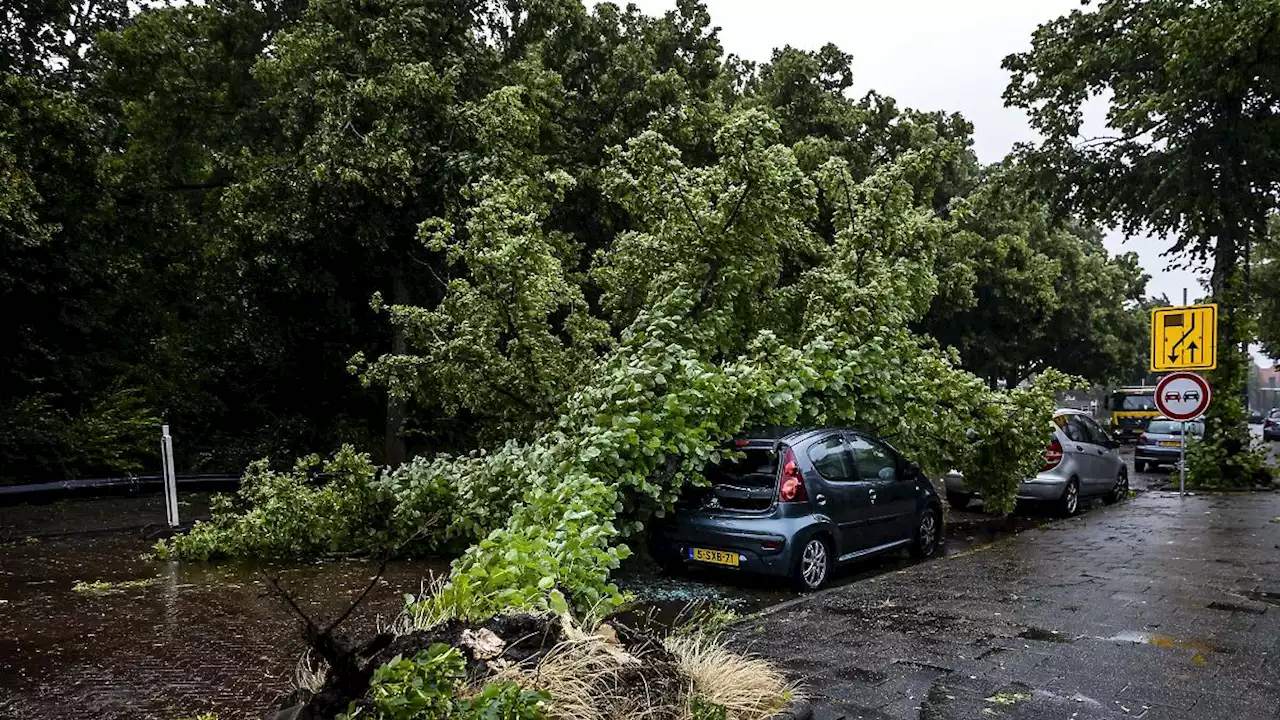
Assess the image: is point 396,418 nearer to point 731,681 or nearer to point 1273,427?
point 731,681

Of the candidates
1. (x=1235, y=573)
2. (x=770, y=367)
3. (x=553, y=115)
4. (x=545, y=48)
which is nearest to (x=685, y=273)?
(x=770, y=367)

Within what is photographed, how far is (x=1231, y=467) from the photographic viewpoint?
696 inches

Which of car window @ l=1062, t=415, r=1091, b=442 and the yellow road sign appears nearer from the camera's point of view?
car window @ l=1062, t=415, r=1091, b=442

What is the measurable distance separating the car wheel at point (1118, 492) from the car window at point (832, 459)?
8539 mm

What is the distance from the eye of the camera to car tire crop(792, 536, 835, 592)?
8.27 meters

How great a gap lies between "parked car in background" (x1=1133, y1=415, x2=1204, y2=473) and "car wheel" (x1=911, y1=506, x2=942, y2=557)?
14914 mm

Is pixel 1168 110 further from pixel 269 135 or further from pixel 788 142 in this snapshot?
pixel 269 135

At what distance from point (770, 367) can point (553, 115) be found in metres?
11.4

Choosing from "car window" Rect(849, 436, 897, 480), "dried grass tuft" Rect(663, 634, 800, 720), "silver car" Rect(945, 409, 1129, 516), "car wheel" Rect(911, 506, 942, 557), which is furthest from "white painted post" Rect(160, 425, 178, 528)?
"silver car" Rect(945, 409, 1129, 516)

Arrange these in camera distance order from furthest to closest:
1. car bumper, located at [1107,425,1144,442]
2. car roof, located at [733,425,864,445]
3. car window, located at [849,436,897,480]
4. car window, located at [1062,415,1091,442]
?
car bumper, located at [1107,425,1144,442], car window, located at [1062,415,1091,442], car window, located at [849,436,897,480], car roof, located at [733,425,864,445]

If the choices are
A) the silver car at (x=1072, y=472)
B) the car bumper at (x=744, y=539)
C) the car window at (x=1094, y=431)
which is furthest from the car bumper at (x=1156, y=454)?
the car bumper at (x=744, y=539)

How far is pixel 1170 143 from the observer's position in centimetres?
1742

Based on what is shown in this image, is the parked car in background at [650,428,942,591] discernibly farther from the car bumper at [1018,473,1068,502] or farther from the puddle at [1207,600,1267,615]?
the car bumper at [1018,473,1068,502]

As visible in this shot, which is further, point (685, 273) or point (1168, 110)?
point (1168, 110)
